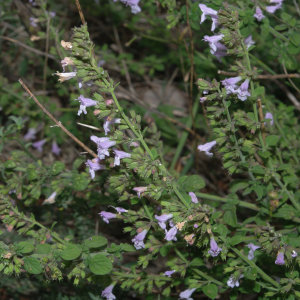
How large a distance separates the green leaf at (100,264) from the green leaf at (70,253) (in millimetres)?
122

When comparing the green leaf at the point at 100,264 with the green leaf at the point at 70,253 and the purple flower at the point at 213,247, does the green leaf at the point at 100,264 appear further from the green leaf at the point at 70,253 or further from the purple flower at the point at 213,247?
the purple flower at the point at 213,247

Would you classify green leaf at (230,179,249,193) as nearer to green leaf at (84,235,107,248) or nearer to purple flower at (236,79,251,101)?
purple flower at (236,79,251,101)

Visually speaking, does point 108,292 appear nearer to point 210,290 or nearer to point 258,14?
point 210,290

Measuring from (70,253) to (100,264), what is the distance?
218 mm

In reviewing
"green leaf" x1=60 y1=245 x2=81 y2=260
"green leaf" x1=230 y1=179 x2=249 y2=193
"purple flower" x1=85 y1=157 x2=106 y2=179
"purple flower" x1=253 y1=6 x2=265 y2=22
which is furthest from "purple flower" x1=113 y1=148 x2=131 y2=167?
"purple flower" x1=253 y1=6 x2=265 y2=22

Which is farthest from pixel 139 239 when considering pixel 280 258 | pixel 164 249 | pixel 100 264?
pixel 280 258

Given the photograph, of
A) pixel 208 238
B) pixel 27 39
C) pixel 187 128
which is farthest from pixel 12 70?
pixel 208 238

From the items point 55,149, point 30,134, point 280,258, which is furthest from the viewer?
point 30,134

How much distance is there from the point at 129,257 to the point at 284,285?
6.43 feet

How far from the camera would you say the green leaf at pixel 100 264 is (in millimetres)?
2346

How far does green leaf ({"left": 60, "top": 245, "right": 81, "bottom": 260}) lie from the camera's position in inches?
93.0

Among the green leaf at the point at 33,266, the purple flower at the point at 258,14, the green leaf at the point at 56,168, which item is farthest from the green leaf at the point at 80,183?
the purple flower at the point at 258,14

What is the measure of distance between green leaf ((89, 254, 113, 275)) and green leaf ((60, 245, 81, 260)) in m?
0.12

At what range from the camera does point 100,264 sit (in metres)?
2.41
